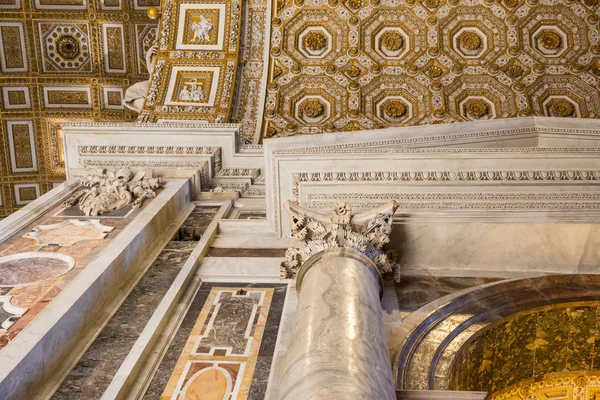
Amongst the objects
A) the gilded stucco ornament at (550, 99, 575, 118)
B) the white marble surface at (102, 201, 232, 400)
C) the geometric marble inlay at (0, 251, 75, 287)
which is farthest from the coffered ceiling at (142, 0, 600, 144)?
the geometric marble inlay at (0, 251, 75, 287)

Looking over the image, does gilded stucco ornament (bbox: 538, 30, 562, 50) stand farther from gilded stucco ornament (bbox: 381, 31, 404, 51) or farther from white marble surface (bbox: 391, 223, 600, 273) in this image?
white marble surface (bbox: 391, 223, 600, 273)

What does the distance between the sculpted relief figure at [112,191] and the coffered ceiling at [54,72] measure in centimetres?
508

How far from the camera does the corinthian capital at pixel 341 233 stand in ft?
18.9

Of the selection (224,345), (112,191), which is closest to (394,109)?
(112,191)

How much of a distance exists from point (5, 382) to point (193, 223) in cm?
366

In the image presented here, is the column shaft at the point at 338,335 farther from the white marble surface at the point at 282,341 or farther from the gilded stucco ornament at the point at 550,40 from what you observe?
the gilded stucco ornament at the point at 550,40

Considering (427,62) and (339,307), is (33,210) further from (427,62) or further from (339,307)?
(427,62)

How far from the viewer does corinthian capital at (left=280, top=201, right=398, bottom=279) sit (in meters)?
5.76

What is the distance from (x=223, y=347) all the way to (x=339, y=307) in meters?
1.13

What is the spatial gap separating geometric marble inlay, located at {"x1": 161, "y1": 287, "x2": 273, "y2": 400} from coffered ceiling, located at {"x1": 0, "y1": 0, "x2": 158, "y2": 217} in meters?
7.51

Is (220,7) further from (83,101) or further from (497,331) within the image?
(497,331)

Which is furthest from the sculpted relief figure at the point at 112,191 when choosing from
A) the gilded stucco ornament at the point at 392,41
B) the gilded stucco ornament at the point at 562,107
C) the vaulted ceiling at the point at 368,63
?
the gilded stucco ornament at the point at 562,107

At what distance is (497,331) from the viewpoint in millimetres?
5691

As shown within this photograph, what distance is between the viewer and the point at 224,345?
548 cm
